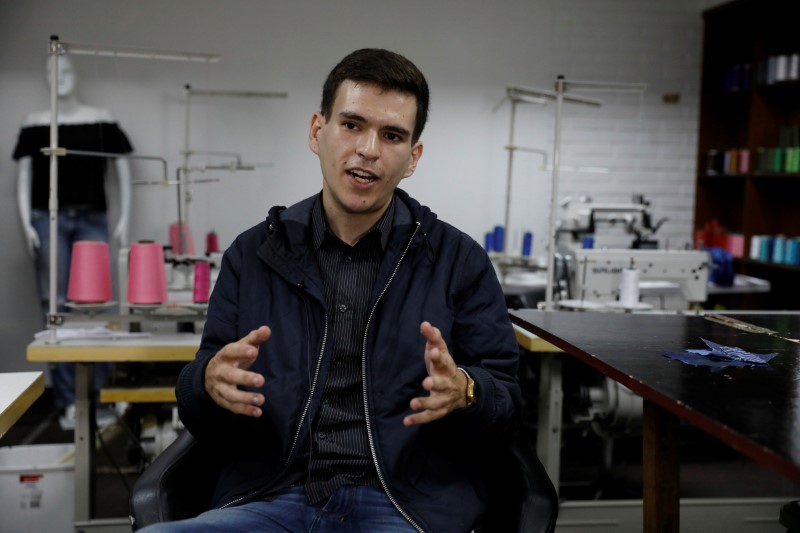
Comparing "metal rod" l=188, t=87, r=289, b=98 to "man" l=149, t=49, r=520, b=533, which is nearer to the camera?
"man" l=149, t=49, r=520, b=533

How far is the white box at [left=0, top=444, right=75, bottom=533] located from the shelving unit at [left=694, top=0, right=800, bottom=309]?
4114mm

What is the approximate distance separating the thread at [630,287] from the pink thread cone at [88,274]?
1769 mm

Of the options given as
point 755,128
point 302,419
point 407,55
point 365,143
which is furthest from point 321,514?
point 755,128

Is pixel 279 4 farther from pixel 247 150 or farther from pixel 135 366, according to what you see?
pixel 135 366

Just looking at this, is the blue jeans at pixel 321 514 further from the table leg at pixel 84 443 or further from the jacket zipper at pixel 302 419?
the table leg at pixel 84 443

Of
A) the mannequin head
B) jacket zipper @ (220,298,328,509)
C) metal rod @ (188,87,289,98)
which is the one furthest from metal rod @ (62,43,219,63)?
the mannequin head

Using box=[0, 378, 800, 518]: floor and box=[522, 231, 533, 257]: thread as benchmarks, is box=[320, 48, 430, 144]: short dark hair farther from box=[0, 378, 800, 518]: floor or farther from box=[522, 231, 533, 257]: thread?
box=[522, 231, 533, 257]: thread

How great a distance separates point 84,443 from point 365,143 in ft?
4.53

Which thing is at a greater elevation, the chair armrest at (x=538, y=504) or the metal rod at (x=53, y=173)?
the metal rod at (x=53, y=173)

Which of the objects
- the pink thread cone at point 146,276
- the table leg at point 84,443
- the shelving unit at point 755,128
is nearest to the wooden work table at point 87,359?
the table leg at point 84,443

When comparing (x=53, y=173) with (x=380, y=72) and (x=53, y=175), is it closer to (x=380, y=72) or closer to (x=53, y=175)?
(x=53, y=175)

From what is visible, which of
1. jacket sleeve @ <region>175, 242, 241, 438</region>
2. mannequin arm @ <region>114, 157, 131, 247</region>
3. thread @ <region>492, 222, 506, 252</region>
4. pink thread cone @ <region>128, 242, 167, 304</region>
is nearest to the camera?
jacket sleeve @ <region>175, 242, 241, 438</region>

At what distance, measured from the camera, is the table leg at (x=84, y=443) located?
2.42m

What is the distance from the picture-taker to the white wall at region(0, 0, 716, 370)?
16.7 feet
